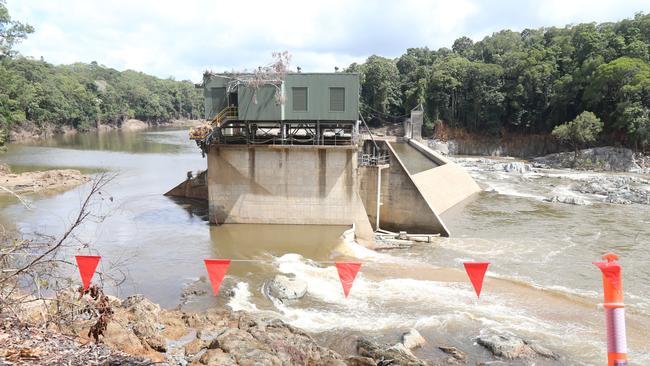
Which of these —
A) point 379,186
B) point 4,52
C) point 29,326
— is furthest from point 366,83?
point 29,326

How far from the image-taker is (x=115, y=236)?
25.0 metres

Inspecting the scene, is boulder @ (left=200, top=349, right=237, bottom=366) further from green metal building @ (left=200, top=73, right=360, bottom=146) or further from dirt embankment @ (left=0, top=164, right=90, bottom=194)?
dirt embankment @ (left=0, top=164, right=90, bottom=194)

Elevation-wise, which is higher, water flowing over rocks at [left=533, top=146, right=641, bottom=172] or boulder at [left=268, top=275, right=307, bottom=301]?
water flowing over rocks at [left=533, top=146, right=641, bottom=172]

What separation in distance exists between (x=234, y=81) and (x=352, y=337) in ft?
51.3

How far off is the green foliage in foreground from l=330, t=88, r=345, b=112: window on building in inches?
1706

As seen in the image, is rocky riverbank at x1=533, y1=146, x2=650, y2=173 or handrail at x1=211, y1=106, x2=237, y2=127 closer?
handrail at x1=211, y1=106, x2=237, y2=127

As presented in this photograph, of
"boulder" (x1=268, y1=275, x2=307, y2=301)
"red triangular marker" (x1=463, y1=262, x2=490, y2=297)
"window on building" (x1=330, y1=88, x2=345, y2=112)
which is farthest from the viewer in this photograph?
"window on building" (x1=330, y1=88, x2=345, y2=112)

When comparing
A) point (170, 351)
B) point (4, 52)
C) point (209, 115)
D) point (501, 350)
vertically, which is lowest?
point (501, 350)

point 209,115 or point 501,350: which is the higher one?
point 209,115

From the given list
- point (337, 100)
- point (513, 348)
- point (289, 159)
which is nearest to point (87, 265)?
point (513, 348)

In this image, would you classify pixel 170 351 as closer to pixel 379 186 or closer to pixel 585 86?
pixel 379 186

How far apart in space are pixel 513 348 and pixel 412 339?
9.08ft

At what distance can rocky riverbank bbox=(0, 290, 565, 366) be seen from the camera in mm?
7125

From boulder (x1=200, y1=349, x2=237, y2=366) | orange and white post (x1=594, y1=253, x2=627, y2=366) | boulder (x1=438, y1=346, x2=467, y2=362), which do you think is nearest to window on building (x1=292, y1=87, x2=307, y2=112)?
A: boulder (x1=438, y1=346, x2=467, y2=362)
